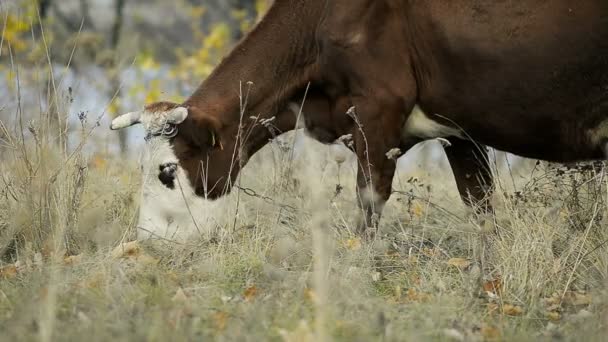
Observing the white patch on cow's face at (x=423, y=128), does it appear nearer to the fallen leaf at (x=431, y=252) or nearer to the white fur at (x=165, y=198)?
the fallen leaf at (x=431, y=252)

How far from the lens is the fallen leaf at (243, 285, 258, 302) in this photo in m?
4.04

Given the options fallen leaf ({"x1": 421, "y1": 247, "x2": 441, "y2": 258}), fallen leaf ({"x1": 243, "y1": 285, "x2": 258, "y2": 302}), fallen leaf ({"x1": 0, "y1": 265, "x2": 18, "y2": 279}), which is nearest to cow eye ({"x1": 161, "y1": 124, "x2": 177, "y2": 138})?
fallen leaf ({"x1": 0, "y1": 265, "x2": 18, "y2": 279})

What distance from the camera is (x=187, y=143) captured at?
5504mm

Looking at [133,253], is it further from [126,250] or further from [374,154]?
[374,154]

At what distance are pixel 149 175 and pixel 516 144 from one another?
2219 millimetres

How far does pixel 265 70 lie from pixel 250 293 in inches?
76.9

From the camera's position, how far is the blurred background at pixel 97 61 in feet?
18.3

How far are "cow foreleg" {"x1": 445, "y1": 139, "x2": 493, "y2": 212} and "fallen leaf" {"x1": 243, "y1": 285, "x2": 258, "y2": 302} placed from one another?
6.88 ft

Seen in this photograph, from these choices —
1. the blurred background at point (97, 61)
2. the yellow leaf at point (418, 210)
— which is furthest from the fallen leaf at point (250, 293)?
the yellow leaf at point (418, 210)

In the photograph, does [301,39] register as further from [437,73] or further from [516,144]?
[516,144]

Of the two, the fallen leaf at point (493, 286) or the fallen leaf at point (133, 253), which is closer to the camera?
the fallen leaf at point (493, 286)

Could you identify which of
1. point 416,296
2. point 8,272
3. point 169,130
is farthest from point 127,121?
point 416,296

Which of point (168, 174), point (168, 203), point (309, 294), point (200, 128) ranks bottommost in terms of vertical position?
point (309, 294)

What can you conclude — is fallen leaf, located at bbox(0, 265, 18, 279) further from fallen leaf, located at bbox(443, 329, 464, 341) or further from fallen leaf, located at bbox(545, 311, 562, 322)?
fallen leaf, located at bbox(545, 311, 562, 322)
